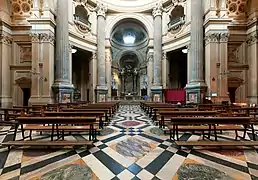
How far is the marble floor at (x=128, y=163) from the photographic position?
248cm

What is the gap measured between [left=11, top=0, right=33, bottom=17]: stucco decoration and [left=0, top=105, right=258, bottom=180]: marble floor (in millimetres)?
13022

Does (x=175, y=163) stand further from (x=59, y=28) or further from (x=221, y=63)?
(x=59, y=28)

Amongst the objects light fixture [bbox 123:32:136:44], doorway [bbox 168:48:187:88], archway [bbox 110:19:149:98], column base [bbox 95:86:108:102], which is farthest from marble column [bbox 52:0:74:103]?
light fixture [bbox 123:32:136:44]

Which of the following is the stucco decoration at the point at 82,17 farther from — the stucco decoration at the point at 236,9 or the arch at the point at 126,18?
the stucco decoration at the point at 236,9

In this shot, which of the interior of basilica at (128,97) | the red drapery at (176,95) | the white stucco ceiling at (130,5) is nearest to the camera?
the interior of basilica at (128,97)

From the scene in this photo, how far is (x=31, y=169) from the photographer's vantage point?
267 cm

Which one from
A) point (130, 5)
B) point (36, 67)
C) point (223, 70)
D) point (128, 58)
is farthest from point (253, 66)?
point (128, 58)

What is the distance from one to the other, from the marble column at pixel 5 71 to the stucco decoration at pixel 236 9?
17174mm

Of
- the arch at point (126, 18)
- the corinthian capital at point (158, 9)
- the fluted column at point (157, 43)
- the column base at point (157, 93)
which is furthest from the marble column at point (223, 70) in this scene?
the arch at point (126, 18)

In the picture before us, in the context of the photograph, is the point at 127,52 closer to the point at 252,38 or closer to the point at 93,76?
the point at 93,76

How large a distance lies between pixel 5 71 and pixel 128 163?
13.6m

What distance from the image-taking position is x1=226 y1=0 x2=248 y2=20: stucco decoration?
13.2 m

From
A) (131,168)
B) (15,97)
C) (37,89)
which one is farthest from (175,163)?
(15,97)

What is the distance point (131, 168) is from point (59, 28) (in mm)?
12712
